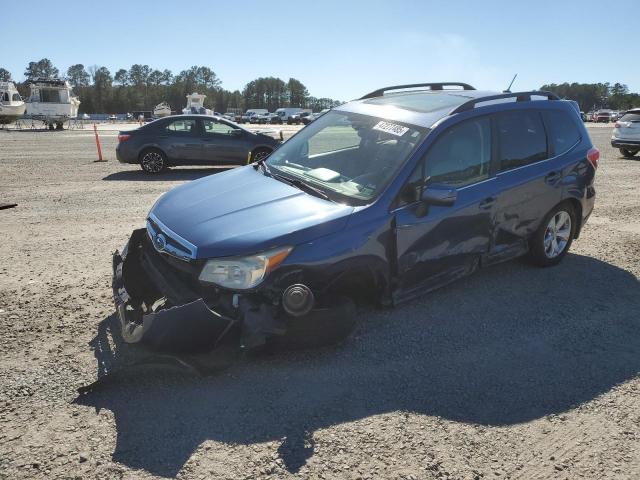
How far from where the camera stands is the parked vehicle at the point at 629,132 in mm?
16562

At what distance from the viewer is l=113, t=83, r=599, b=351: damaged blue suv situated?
3.39 m

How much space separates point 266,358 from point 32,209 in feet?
21.2

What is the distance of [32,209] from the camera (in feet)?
27.5

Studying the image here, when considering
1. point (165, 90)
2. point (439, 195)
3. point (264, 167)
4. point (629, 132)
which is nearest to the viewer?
point (439, 195)

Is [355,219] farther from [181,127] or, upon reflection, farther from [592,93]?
[592,93]

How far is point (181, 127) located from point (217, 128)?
0.90 m

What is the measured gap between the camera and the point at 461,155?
446 centimetres

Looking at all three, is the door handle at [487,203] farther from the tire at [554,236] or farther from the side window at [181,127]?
the side window at [181,127]

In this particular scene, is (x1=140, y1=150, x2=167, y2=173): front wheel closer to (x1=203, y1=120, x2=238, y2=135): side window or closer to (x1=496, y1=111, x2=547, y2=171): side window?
(x1=203, y1=120, x2=238, y2=135): side window

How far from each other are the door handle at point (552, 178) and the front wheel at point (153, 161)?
1010cm

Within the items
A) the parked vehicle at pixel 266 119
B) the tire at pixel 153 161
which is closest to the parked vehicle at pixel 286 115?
the parked vehicle at pixel 266 119

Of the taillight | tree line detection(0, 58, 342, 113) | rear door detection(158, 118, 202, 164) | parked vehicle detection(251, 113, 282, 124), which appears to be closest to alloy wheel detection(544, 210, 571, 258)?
the taillight

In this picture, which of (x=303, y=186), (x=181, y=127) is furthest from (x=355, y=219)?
(x=181, y=127)

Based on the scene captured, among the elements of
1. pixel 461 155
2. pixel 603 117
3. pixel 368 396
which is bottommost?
pixel 368 396
